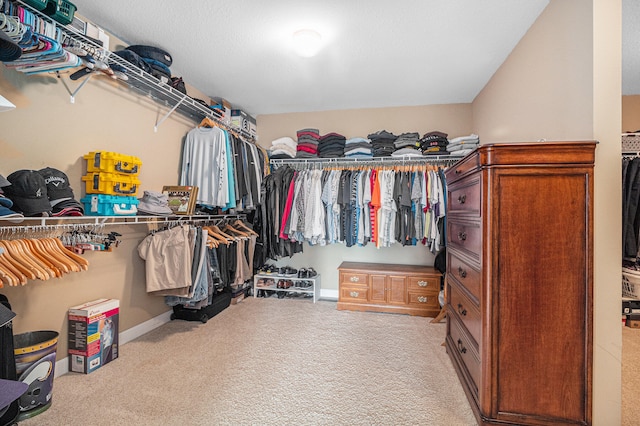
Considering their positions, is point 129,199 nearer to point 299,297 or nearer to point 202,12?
point 202,12

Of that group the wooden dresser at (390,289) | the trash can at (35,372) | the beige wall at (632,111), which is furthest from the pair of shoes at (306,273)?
the beige wall at (632,111)

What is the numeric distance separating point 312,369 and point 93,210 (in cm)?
187

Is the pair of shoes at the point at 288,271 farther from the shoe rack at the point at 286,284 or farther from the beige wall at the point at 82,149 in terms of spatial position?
the beige wall at the point at 82,149

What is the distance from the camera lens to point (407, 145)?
3.63 metres

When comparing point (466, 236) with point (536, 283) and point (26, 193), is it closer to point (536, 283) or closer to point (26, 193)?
point (536, 283)

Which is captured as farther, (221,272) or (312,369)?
(221,272)

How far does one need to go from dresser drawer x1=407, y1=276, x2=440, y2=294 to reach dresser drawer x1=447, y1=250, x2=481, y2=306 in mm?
959

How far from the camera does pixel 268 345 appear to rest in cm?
251

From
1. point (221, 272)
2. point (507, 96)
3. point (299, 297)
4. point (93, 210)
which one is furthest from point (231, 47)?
point (299, 297)

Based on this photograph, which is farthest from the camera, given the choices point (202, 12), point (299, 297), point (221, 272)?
point (299, 297)

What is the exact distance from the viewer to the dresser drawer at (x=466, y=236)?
5.26 feet

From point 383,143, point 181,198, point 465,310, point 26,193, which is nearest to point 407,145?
point 383,143

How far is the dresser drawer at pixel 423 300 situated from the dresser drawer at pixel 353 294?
48cm

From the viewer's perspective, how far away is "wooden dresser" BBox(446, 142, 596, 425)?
1416mm
